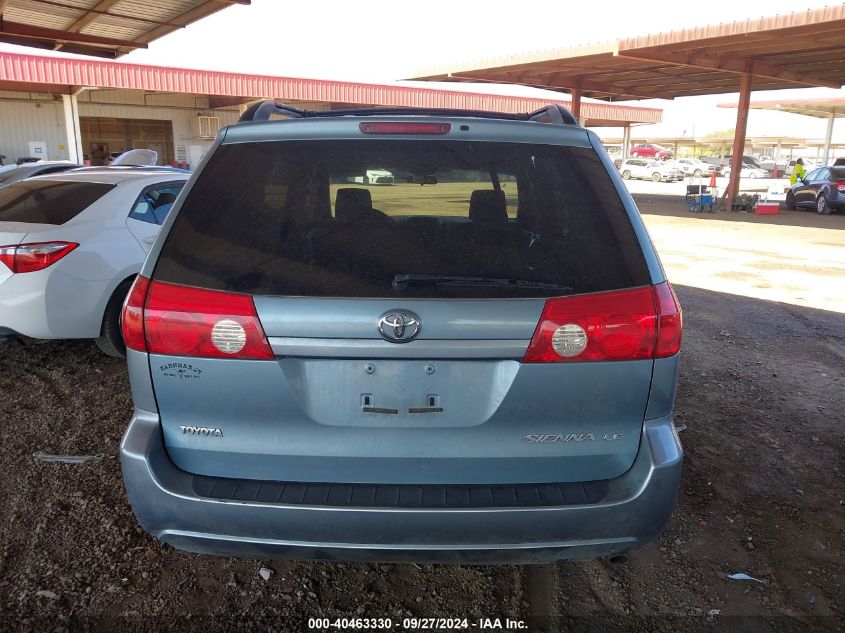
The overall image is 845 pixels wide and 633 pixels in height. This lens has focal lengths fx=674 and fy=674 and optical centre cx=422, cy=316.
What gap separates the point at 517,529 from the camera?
80.8 inches

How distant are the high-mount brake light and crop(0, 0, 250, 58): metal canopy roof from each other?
9.93 meters

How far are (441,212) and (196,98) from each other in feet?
110

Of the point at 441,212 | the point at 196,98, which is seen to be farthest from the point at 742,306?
the point at 196,98

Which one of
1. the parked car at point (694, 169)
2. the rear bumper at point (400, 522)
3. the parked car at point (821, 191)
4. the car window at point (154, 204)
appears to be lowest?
the parked car at point (694, 169)

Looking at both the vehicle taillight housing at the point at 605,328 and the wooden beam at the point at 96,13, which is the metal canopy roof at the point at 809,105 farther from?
the vehicle taillight housing at the point at 605,328

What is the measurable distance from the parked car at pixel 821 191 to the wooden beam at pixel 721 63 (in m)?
3.42

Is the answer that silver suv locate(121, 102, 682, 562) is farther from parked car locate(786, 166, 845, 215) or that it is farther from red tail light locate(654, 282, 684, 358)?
parked car locate(786, 166, 845, 215)

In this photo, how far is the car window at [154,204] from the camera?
559 centimetres

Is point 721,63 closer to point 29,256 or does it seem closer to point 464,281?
point 29,256

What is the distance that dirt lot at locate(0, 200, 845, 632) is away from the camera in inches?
102

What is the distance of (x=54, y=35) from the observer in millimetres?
13500

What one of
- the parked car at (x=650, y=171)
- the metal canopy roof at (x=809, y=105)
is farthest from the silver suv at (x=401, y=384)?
the parked car at (x=650, y=171)

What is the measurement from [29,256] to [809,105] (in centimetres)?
4034

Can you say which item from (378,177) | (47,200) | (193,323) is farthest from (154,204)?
(193,323)
